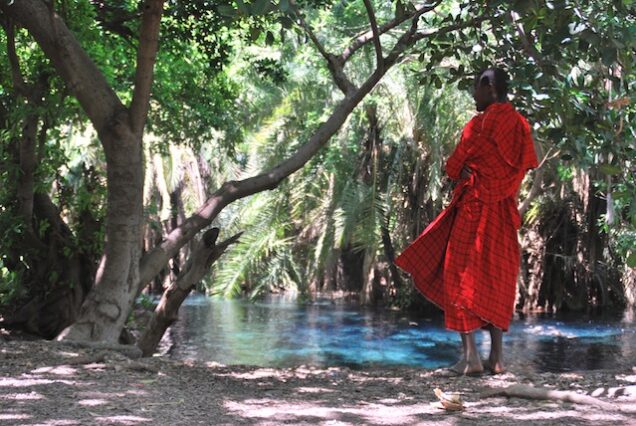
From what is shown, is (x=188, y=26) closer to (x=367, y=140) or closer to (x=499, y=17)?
(x=499, y=17)

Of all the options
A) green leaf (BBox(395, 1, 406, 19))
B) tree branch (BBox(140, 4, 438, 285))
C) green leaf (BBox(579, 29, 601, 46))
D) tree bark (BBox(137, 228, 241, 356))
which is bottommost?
tree bark (BBox(137, 228, 241, 356))

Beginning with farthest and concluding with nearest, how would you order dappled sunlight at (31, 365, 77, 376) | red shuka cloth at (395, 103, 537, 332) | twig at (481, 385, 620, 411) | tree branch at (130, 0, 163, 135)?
tree branch at (130, 0, 163, 135), red shuka cloth at (395, 103, 537, 332), dappled sunlight at (31, 365, 77, 376), twig at (481, 385, 620, 411)

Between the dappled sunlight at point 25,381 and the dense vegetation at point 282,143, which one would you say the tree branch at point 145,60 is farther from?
the dappled sunlight at point 25,381

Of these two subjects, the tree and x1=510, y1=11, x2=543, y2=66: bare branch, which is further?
the tree

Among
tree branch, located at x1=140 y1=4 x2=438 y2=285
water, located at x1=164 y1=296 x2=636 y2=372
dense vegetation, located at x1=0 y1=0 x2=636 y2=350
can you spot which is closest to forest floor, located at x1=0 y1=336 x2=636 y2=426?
dense vegetation, located at x1=0 y1=0 x2=636 y2=350

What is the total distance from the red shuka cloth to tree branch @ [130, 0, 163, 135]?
91.8 inches

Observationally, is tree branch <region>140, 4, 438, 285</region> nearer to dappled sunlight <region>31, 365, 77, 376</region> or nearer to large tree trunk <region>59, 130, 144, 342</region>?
large tree trunk <region>59, 130, 144, 342</region>

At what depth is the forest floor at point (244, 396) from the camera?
13.1 ft

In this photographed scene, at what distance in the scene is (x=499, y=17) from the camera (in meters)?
5.87

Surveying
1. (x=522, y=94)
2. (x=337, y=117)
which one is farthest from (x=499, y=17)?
(x=337, y=117)

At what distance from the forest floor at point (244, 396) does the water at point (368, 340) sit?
447 centimetres

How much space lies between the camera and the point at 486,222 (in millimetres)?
5645

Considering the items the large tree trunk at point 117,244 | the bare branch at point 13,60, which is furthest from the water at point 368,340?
the bare branch at point 13,60

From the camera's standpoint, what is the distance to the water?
11430 mm
